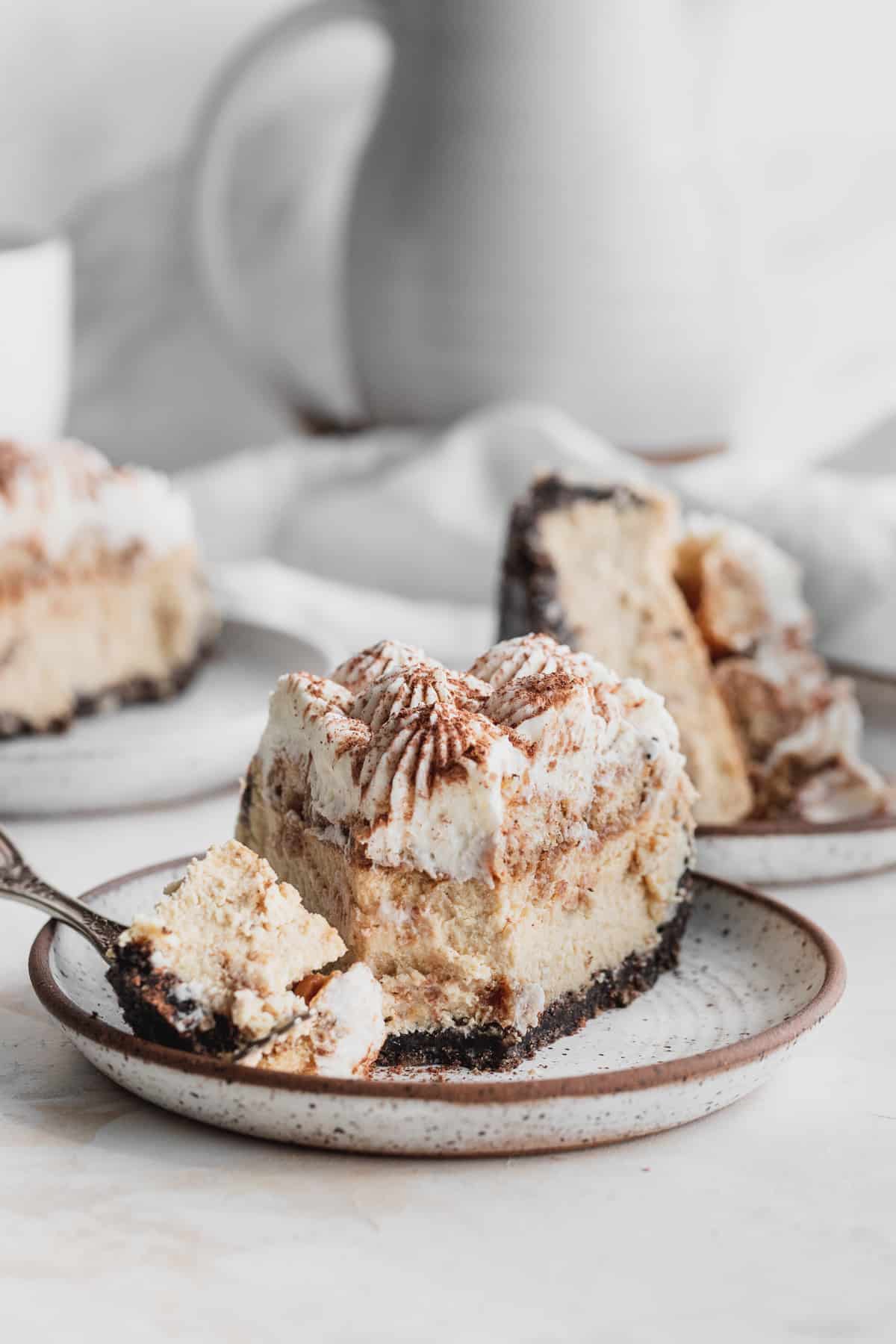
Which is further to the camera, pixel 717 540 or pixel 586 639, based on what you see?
pixel 717 540

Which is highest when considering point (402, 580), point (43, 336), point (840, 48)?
point (840, 48)

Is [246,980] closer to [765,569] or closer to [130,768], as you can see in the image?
[130,768]

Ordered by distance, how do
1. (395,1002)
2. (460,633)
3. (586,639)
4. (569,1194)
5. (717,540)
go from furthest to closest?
1. (460,633)
2. (717,540)
3. (586,639)
4. (395,1002)
5. (569,1194)

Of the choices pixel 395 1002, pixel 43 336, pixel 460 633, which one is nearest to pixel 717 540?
pixel 460 633

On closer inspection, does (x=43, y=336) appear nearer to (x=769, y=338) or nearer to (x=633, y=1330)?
(x=769, y=338)

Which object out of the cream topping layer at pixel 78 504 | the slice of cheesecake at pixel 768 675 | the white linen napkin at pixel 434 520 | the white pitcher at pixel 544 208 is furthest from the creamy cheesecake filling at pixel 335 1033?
the white pitcher at pixel 544 208

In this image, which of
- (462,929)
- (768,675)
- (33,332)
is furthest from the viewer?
(33,332)

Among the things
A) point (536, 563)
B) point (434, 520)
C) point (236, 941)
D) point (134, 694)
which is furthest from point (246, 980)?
point (434, 520)
